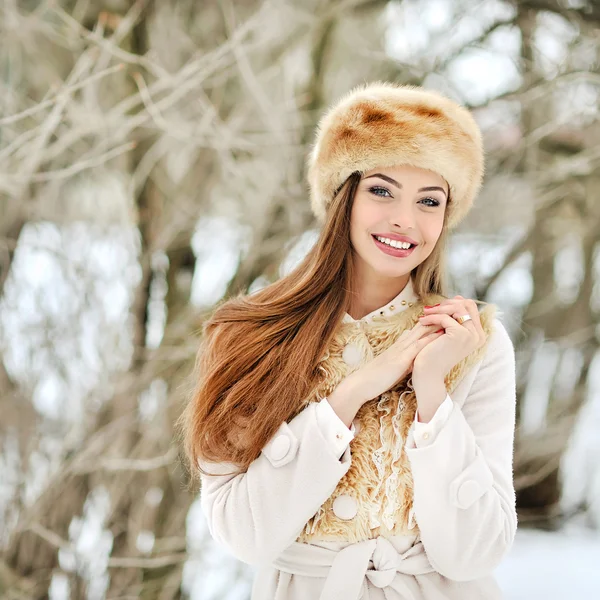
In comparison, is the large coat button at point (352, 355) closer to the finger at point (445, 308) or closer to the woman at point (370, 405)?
the woman at point (370, 405)

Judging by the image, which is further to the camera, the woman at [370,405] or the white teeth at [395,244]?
the white teeth at [395,244]

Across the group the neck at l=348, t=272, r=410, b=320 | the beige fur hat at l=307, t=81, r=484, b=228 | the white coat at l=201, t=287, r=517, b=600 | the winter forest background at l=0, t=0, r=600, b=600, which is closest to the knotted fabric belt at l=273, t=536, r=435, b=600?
the white coat at l=201, t=287, r=517, b=600

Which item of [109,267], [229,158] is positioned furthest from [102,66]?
[109,267]

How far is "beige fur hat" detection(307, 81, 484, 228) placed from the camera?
1266mm

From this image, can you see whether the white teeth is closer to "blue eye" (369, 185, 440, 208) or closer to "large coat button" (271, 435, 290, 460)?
"blue eye" (369, 185, 440, 208)

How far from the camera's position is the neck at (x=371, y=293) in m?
1.42

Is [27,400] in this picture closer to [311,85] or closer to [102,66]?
[102,66]

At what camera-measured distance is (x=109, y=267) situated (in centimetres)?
247

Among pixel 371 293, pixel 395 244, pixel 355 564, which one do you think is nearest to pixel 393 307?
pixel 371 293

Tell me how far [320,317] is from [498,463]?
1.40 feet

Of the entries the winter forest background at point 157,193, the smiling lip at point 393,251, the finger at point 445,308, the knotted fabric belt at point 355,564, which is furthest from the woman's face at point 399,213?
the winter forest background at point 157,193

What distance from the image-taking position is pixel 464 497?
1144 mm

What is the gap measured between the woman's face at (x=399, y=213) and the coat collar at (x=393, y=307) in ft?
0.32

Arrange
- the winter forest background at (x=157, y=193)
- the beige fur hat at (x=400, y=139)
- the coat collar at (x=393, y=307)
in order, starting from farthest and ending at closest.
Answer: the winter forest background at (x=157, y=193) → the coat collar at (x=393, y=307) → the beige fur hat at (x=400, y=139)
